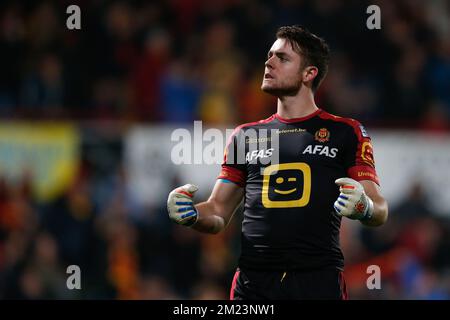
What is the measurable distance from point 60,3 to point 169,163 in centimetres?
319

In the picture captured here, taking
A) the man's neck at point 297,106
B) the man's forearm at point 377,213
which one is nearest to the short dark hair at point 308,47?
the man's neck at point 297,106

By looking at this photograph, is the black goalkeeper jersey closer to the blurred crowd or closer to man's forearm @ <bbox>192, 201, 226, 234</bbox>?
man's forearm @ <bbox>192, 201, 226, 234</bbox>

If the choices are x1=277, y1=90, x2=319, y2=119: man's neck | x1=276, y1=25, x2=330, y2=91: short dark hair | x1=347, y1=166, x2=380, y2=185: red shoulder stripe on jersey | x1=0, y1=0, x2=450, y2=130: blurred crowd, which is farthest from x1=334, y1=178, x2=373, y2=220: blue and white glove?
x1=0, y1=0, x2=450, y2=130: blurred crowd

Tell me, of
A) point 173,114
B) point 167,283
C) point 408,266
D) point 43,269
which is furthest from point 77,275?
point 408,266

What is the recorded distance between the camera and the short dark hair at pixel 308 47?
19.2 ft

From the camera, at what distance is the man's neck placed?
5.77 m

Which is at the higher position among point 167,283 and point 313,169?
point 313,169

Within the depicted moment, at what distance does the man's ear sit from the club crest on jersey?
17.5 inches

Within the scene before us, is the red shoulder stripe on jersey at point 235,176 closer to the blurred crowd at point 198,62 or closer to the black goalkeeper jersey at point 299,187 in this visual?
the black goalkeeper jersey at point 299,187

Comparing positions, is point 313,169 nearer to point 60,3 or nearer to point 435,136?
point 435,136

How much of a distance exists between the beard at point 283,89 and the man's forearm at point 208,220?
85 centimetres

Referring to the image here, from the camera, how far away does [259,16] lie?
500 inches

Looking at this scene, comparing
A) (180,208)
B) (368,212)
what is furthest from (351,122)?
(180,208)
